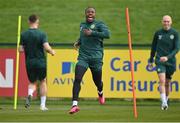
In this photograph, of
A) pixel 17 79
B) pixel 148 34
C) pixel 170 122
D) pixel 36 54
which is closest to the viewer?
pixel 170 122

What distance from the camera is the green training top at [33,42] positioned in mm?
15797

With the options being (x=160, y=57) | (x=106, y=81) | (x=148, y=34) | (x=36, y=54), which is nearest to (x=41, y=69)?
(x=36, y=54)

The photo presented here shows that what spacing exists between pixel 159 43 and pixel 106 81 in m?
3.14

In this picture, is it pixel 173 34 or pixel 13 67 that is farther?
pixel 13 67

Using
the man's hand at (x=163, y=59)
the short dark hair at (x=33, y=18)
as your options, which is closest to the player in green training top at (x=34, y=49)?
the short dark hair at (x=33, y=18)

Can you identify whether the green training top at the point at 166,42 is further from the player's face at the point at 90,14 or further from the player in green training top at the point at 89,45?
the player's face at the point at 90,14

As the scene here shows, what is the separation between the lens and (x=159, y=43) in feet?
54.6

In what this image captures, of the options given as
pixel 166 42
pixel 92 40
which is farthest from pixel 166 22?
pixel 92 40

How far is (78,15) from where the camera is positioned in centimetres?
2808

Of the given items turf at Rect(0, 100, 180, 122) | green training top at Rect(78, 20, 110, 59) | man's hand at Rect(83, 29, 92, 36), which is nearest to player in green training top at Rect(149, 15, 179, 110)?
turf at Rect(0, 100, 180, 122)

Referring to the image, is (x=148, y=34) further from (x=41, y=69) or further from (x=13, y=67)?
(x=41, y=69)

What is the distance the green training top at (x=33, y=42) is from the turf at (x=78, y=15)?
32.6 ft

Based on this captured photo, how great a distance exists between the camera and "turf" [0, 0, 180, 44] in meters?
26.6

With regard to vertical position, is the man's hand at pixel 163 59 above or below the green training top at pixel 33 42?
below
